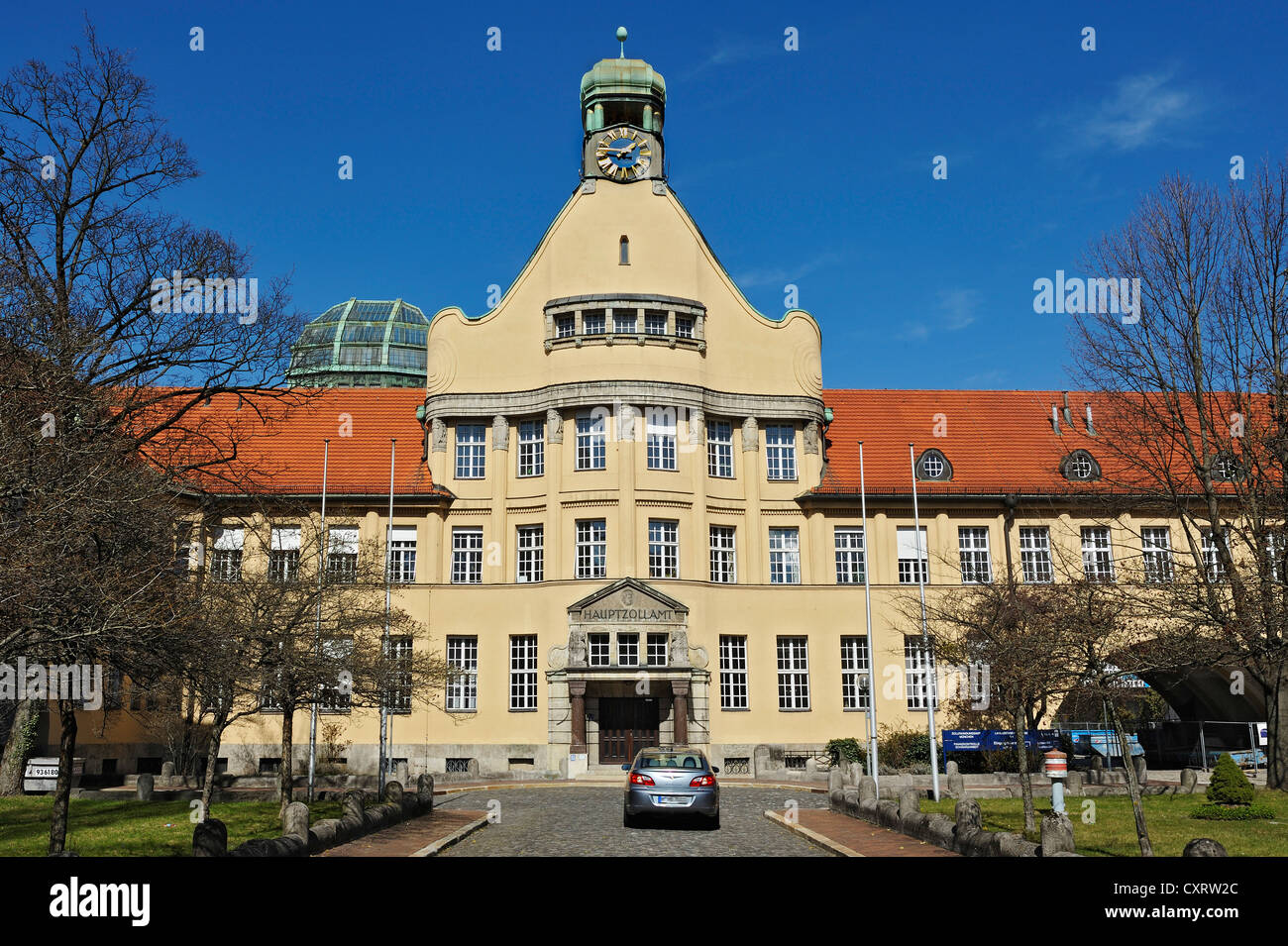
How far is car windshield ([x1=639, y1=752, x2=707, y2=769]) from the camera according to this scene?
23.0 m

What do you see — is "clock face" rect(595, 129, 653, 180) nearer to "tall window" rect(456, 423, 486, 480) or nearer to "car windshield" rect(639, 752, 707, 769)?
"tall window" rect(456, 423, 486, 480)

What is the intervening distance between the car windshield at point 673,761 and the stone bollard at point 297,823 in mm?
7571

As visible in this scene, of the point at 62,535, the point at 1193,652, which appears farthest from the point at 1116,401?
the point at 62,535

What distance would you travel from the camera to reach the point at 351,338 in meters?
72.7

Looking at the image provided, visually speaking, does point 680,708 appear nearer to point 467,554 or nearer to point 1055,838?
point 467,554

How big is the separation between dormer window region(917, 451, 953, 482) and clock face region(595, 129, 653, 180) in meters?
15.7

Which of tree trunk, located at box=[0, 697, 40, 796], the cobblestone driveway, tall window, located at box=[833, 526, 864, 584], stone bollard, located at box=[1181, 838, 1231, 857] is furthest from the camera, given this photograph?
tall window, located at box=[833, 526, 864, 584]

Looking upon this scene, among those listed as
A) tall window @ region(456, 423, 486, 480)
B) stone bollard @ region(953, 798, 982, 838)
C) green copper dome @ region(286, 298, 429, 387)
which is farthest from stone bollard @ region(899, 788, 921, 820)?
green copper dome @ region(286, 298, 429, 387)

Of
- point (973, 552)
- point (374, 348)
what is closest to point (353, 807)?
point (973, 552)

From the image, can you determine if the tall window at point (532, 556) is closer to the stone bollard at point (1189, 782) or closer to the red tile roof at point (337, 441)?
the red tile roof at point (337, 441)

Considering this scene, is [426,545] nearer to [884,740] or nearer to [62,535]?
[884,740]

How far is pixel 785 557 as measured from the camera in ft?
146

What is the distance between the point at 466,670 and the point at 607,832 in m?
20.6

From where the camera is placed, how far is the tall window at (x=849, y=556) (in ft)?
146
